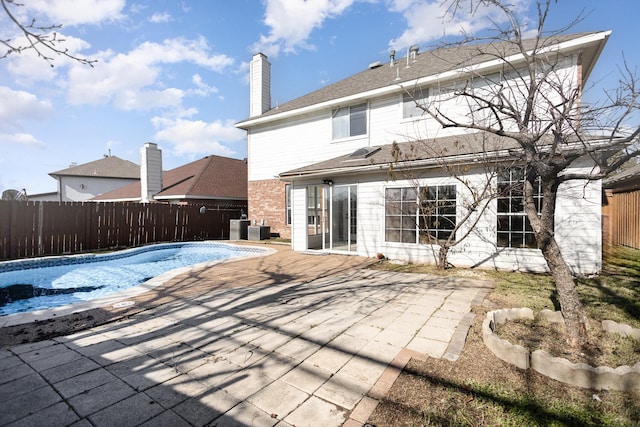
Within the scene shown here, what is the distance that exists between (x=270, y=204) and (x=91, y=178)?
24.8 meters

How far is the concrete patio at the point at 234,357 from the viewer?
217 cm

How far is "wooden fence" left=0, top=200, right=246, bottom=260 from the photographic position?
9664 millimetres

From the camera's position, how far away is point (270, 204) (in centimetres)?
1438

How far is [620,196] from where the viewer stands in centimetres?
1253

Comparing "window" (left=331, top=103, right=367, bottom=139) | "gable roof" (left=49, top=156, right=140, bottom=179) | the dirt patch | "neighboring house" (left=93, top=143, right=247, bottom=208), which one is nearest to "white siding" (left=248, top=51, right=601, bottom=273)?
"window" (left=331, top=103, right=367, bottom=139)

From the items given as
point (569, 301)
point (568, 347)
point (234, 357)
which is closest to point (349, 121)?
point (569, 301)

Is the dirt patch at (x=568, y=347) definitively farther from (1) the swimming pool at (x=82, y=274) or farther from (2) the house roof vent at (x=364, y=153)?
A: (2) the house roof vent at (x=364, y=153)

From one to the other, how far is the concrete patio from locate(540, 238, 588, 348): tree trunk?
1.04m

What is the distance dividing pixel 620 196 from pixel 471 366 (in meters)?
15.4

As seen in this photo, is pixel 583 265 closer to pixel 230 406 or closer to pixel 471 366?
pixel 471 366

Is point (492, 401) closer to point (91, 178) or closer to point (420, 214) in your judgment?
point (420, 214)

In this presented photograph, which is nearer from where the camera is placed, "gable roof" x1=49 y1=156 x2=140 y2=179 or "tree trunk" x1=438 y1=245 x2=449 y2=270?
"tree trunk" x1=438 y1=245 x2=449 y2=270

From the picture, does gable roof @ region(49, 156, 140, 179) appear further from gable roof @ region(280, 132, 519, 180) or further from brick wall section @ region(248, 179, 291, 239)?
gable roof @ region(280, 132, 519, 180)

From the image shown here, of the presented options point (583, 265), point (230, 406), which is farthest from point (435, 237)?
point (230, 406)
